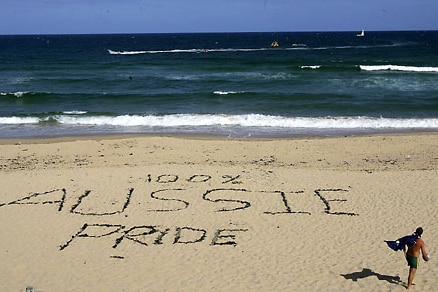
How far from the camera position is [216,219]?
33.3ft

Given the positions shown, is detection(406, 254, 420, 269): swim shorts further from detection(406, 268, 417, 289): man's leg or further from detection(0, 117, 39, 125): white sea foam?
detection(0, 117, 39, 125): white sea foam

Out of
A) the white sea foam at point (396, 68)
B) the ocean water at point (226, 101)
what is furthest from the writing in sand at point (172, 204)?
the white sea foam at point (396, 68)

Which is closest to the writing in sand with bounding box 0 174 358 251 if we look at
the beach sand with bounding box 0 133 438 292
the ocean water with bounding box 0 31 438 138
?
the beach sand with bounding box 0 133 438 292

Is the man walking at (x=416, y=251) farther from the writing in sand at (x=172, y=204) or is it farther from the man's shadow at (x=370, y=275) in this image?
the writing in sand at (x=172, y=204)

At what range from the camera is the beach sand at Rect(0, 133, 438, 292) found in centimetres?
806

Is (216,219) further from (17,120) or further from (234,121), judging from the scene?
(17,120)

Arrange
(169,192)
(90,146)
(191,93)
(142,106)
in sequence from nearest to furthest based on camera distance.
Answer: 1. (169,192)
2. (90,146)
3. (142,106)
4. (191,93)

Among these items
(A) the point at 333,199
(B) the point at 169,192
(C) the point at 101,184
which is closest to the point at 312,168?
(A) the point at 333,199

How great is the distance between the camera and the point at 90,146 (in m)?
17.0

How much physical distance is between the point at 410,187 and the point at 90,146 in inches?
398

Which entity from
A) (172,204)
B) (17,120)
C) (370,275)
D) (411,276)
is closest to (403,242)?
(411,276)

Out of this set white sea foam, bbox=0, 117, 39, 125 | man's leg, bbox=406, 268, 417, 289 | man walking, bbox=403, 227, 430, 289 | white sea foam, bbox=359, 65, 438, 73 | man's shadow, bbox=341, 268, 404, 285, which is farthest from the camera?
white sea foam, bbox=359, 65, 438, 73

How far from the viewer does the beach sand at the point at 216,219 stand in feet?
26.5

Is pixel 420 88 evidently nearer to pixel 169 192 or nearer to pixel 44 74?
pixel 169 192
